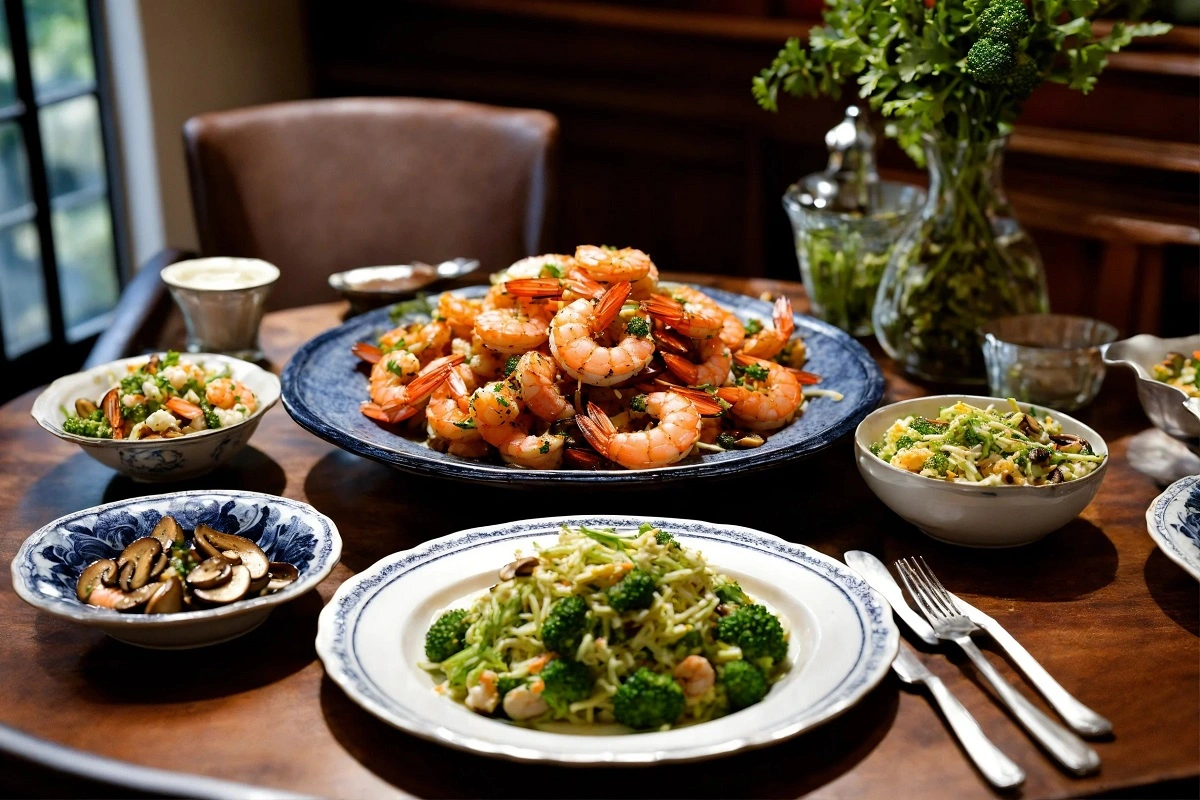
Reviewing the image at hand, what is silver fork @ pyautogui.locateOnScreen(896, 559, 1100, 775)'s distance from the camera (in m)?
1.12

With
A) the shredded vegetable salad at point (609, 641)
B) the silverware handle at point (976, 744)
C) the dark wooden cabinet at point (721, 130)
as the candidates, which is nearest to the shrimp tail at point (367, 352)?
the shredded vegetable salad at point (609, 641)

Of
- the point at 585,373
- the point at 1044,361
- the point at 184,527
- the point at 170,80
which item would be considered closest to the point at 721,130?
the point at 170,80

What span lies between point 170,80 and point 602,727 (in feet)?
11.7

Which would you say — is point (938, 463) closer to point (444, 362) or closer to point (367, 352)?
point (444, 362)

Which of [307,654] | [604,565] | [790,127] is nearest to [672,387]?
[604,565]

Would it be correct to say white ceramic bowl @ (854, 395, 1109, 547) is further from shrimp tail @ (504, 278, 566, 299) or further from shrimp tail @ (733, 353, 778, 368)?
shrimp tail @ (504, 278, 566, 299)

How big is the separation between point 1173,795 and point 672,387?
85cm

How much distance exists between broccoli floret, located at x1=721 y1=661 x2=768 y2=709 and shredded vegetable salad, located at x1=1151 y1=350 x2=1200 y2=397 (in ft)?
3.26

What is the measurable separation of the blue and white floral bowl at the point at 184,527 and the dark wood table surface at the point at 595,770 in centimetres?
5

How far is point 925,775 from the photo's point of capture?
113cm

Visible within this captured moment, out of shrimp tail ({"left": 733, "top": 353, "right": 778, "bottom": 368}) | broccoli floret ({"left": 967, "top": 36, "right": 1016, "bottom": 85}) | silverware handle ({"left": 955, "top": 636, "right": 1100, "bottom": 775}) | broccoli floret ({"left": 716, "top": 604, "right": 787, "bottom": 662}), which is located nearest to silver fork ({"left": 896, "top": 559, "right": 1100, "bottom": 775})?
silverware handle ({"left": 955, "top": 636, "right": 1100, "bottom": 775})

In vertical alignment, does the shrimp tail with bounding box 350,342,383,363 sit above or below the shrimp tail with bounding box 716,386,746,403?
below

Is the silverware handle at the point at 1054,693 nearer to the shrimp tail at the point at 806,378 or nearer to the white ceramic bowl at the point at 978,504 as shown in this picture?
the white ceramic bowl at the point at 978,504

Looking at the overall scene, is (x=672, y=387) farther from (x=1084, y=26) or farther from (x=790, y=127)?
(x=790, y=127)
